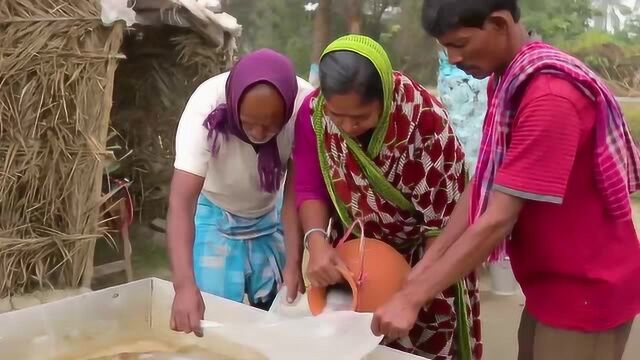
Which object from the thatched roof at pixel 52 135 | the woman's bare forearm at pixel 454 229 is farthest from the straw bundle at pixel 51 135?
the woman's bare forearm at pixel 454 229

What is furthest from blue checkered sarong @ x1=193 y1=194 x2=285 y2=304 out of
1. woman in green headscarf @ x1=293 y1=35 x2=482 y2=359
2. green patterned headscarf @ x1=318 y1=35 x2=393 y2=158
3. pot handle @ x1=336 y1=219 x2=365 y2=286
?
green patterned headscarf @ x1=318 y1=35 x2=393 y2=158

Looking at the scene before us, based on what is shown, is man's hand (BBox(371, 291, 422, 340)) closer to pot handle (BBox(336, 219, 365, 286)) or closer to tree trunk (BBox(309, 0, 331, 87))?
pot handle (BBox(336, 219, 365, 286))

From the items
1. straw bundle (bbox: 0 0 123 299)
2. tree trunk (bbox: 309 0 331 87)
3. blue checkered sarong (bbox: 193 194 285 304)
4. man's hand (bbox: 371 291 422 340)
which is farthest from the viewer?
tree trunk (bbox: 309 0 331 87)

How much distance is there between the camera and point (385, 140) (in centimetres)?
156

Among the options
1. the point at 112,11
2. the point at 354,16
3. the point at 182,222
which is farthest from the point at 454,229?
the point at 354,16

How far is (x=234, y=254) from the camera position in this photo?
6.49 feet

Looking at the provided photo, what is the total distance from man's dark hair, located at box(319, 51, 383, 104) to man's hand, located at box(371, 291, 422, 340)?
1.17ft

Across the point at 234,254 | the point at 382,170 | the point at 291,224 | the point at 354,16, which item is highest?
the point at 382,170

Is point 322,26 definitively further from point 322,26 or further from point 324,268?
point 324,268

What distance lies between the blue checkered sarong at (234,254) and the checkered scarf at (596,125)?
81 cm

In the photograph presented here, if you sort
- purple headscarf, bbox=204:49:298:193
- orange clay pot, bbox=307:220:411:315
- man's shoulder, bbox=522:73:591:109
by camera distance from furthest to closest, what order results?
purple headscarf, bbox=204:49:298:193 < orange clay pot, bbox=307:220:411:315 < man's shoulder, bbox=522:73:591:109

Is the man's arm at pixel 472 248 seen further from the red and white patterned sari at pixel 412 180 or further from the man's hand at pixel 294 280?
the man's hand at pixel 294 280

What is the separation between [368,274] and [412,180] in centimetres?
23

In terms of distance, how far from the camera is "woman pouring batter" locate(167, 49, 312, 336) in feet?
5.36
